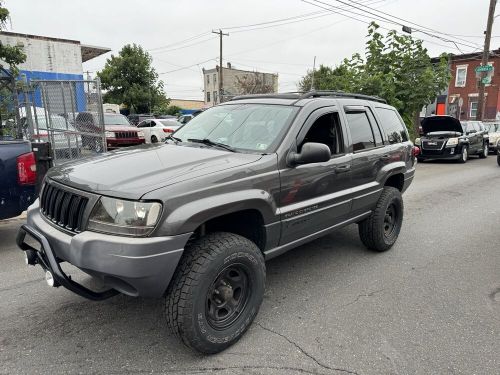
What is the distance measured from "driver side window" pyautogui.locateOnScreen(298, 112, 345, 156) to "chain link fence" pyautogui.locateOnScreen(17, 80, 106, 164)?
5808 millimetres

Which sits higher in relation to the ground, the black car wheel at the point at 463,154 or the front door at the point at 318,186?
the front door at the point at 318,186

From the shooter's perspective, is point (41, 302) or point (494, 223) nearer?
point (41, 302)

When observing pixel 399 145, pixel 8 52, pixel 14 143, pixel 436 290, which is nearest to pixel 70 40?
pixel 8 52

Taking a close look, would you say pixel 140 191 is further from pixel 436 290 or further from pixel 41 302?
pixel 436 290

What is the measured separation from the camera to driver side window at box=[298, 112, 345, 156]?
369 centimetres

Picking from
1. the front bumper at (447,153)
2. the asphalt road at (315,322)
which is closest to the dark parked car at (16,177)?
the asphalt road at (315,322)

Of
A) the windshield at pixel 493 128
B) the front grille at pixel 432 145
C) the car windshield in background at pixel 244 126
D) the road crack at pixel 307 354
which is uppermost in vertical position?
the car windshield in background at pixel 244 126

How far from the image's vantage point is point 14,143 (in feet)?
14.5

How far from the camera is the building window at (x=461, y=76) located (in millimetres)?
36219

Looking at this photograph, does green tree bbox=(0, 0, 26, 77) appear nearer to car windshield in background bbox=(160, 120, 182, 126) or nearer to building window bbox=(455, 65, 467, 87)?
car windshield in background bbox=(160, 120, 182, 126)

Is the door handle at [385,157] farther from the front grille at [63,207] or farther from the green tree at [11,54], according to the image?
the green tree at [11,54]

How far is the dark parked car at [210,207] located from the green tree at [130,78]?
31528 millimetres

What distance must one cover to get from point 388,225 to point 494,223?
Answer: 251 cm

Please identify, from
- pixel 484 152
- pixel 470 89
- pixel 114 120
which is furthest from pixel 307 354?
pixel 470 89
